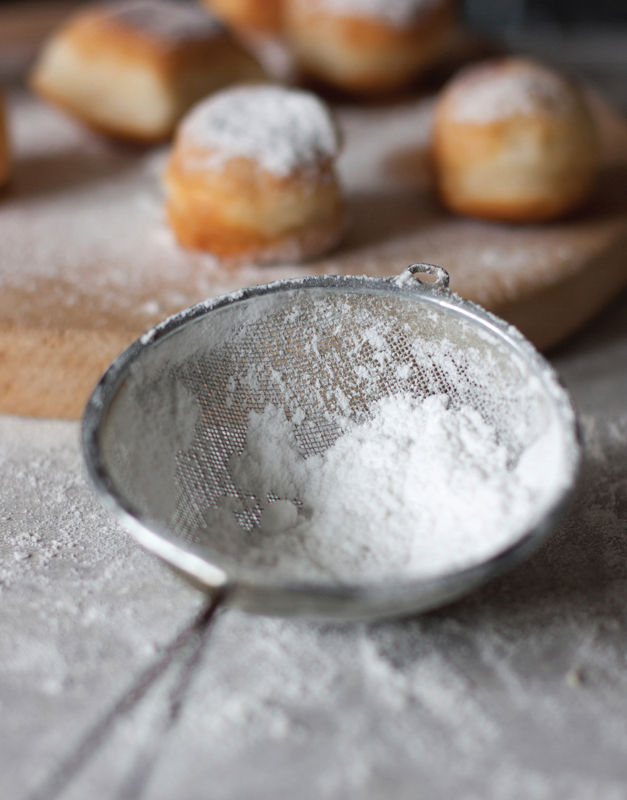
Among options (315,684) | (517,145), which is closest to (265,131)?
(517,145)

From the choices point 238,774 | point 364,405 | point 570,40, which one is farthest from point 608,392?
point 570,40

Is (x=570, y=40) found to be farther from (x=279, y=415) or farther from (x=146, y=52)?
(x=279, y=415)

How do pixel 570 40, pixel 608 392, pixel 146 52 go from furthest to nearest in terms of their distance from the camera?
pixel 570 40 → pixel 146 52 → pixel 608 392

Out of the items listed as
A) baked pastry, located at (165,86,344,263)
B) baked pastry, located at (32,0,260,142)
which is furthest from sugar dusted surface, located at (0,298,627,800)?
baked pastry, located at (32,0,260,142)

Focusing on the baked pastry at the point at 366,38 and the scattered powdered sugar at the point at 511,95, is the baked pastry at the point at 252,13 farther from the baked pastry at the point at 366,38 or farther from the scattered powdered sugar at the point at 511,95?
the scattered powdered sugar at the point at 511,95

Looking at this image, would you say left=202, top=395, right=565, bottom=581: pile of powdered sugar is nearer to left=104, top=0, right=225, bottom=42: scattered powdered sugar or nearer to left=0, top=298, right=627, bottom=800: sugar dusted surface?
left=0, top=298, right=627, bottom=800: sugar dusted surface
